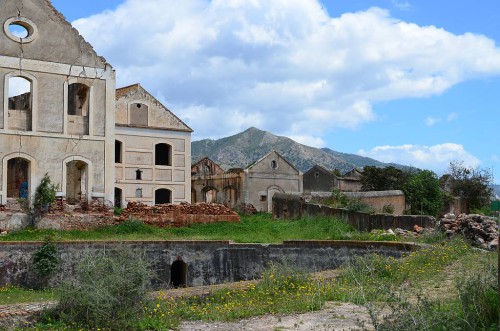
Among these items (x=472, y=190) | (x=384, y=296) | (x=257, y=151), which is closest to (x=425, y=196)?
(x=472, y=190)

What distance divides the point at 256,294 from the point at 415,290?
3.05 meters

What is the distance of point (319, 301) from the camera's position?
36.6 ft

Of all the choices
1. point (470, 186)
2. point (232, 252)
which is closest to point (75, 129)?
point (232, 252)

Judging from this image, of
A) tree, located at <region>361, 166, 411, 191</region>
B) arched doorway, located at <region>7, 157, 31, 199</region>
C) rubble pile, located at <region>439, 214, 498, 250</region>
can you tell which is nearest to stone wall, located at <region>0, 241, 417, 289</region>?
rubble pile, located at <region>439, 214, 498, 250</region>

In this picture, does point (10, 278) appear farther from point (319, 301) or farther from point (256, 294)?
point (319, 301)

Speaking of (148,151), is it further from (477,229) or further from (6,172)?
(477,229)

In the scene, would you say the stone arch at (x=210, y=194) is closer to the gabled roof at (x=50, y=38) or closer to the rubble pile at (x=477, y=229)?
the gabled roof at (x=50, y=38)

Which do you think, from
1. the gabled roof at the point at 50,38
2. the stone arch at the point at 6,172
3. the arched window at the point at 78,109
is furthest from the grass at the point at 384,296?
the gabled roof at the point at 50,38

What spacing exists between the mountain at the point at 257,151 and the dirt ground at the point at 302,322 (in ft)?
302

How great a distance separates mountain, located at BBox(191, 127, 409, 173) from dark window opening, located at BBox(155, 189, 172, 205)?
6463 centimetres

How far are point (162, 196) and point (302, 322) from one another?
28358mm

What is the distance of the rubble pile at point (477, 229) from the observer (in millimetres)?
18266

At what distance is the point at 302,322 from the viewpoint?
998 cm

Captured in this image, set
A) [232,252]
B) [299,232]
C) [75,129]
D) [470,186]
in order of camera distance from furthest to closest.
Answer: [470,186], [75,129], [299,232], [232,252]
